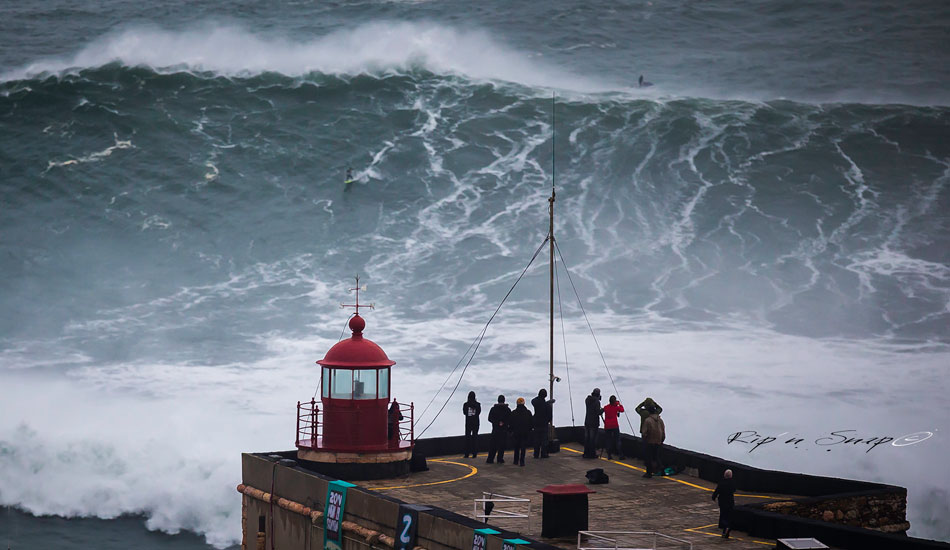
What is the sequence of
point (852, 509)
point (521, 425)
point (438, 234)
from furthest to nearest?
point (438, 234) < point (521, 425) < point (852, 509)

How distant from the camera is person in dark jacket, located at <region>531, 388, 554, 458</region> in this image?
2388 centimetres

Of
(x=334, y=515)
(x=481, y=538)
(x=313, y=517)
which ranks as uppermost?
(x=481, y=538)

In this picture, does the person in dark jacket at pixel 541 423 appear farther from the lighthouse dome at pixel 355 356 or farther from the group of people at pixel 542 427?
the lighthouse dome at pixel 355 356

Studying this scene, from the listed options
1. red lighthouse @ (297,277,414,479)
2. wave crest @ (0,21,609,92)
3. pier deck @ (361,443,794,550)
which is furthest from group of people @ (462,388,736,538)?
wave crest @ (0,21,609,92)

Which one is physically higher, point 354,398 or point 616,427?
point 354,398

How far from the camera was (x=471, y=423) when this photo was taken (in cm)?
2417

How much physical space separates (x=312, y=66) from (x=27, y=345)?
25.9m

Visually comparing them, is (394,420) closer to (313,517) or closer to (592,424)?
(313,517)

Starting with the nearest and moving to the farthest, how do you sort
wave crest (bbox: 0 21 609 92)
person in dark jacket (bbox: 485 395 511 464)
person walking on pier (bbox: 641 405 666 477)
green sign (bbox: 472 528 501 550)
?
green sign (bbox: 472 528 501 550) < person walking on pier (bbox: 641 405 666 477) < person in dark jacket (bbox: 485 395 511 464) < wave crest (bbox: 0 21 609 92)

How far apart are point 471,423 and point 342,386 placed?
3017 millimetres

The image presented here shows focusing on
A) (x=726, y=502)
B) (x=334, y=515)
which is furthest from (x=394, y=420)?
(x=726, y=502)

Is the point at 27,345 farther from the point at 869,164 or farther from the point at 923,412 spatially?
the point at 869,164

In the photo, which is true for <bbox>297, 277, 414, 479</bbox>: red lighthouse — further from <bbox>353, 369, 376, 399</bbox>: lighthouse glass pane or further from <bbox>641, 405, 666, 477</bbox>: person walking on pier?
<bbox>641, 405, 666, 477</bbox>: person walking on pier

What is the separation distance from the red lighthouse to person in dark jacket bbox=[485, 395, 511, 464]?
1922 millimetres
